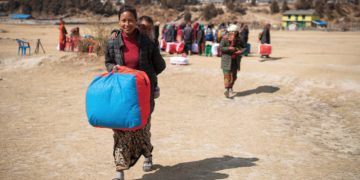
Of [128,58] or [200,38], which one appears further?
[200,38]

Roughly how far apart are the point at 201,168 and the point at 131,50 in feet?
5.36

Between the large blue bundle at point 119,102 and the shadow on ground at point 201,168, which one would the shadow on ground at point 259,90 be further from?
the large blue bundle at point 119,102

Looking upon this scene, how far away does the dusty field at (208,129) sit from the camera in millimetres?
4395

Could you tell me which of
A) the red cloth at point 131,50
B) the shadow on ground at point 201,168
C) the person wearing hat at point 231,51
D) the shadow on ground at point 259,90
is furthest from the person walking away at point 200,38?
the red cloth at point 131,50

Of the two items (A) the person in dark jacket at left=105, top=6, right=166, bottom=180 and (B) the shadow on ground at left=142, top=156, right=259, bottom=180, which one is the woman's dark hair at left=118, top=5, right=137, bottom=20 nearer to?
(A) the person in dark jacket at left=105, top=6, right=166, bottom=180

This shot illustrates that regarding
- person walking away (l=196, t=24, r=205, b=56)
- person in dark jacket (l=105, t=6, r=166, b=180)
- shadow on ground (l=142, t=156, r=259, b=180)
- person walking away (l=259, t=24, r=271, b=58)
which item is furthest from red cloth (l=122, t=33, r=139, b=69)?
person walking away (l=196, t=24, r=205, b=56)

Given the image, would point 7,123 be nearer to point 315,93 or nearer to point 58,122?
point 58,122

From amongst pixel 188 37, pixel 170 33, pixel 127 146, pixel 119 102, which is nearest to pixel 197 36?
pixel 188 37

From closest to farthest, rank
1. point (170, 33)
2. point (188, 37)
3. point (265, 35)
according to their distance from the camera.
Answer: point (265, 35) → point (188, 37) → point (170, 33)

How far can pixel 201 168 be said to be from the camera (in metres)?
4.39

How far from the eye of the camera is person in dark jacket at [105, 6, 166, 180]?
3.62 meters

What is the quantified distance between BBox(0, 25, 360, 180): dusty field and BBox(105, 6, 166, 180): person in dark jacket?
1.50 ft

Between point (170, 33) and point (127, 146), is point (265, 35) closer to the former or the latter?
point (170, 33)

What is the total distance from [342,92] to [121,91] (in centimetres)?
730
